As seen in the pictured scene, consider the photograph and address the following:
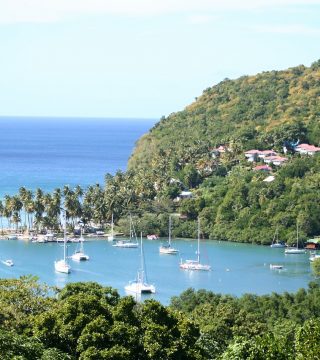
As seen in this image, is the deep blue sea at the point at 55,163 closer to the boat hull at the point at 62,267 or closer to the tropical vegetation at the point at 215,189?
the tropical vegetation at the point at 215,189

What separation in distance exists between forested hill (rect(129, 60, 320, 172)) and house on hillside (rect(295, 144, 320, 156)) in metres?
1.06

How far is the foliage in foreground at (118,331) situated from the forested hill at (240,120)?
187 feet

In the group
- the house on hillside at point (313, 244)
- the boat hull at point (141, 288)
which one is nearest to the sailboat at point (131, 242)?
the house on hillside at point (313, 244)

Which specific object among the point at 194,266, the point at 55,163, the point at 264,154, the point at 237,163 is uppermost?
the point at 55,163

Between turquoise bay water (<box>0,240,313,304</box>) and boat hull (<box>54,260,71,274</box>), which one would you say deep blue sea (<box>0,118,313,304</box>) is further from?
boat hull (<box>54,260,71,274</box>)

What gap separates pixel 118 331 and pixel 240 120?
264 feet

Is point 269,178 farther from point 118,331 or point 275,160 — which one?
point 118,331

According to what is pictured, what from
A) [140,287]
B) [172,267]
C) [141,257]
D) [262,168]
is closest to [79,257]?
[141,257]

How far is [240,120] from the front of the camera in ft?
338

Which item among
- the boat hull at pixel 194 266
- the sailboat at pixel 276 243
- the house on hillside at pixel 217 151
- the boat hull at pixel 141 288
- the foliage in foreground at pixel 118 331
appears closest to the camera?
the foliage in foreground at pixel 118 331

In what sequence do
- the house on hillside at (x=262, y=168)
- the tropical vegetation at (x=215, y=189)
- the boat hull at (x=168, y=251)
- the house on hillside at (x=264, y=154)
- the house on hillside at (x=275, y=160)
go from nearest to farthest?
the boat hull at (x=168, y=251) < the tropical vegetation at (x=215, y=189) < the house on hillside at (x=262, y=168) < the house on hillside at (x=275, y=160) < the house on hillside at (x=264, y=154)

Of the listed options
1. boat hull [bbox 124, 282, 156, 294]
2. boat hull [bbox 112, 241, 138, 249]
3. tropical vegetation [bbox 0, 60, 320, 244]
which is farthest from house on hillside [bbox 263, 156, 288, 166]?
boat hull [bbox 124, 282, 156, 294]

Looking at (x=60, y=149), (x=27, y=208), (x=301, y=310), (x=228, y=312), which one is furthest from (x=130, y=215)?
(x=60, y=149)

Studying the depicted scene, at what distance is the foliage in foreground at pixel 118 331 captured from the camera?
20.8 m
